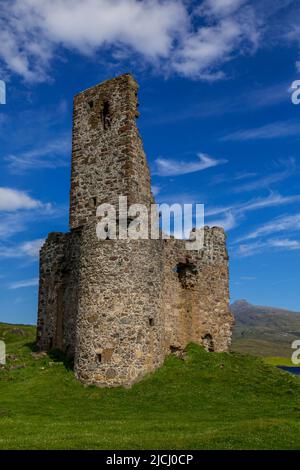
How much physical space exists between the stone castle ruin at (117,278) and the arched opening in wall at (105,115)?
49 mm

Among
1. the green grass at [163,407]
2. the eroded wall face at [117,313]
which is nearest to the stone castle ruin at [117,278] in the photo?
the eroded wall face at [117,313]

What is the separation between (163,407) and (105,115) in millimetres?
13913

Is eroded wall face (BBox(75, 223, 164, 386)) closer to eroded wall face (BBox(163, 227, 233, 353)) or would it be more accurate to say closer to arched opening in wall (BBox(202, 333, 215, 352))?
eroded wall face (BBox(163, 227, 233, 353))

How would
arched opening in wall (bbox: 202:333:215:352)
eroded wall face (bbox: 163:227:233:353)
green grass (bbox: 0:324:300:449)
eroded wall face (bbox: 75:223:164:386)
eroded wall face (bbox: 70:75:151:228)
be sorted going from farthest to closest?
arched opening in wall (bbox: 202:333:215:352), eroded wall face (bbox: 163:227:233:353), eroded wall face (bbox: 70:75:151:228), eroded wall face (bbox: 75:223:164:386), green grass (bbox: 0:324:300:449)

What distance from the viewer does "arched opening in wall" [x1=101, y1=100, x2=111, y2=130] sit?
24.5m

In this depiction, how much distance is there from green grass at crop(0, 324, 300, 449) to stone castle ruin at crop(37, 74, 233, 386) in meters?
1.23

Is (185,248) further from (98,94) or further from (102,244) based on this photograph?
(98,94)

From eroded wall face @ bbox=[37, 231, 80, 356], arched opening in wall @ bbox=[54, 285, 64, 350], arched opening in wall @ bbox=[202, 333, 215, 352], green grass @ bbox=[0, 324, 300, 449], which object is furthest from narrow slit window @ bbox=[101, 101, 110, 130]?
arched opening in wall @ bbox=[202, 333, 215, 352]

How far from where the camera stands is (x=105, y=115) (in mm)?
24797

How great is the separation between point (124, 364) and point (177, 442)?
9207 millimetres

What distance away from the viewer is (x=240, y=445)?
12.0 metres

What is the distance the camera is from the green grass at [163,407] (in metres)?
12.6

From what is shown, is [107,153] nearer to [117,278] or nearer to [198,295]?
[117,278]
